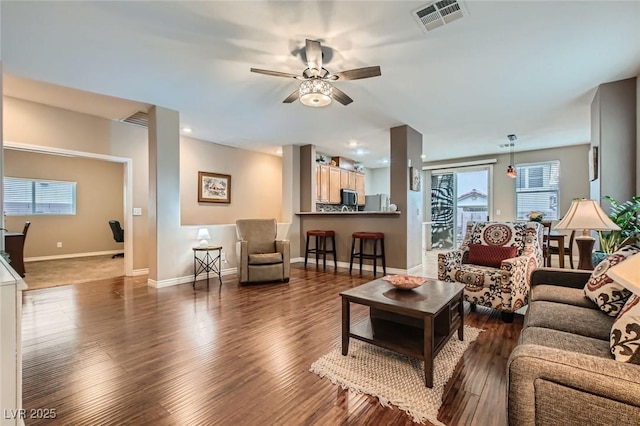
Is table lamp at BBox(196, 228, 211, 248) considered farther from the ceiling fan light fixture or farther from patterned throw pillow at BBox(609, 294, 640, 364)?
patterned throw pillow at BBox(609, 294, 640, 364)

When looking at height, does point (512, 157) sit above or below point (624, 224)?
above

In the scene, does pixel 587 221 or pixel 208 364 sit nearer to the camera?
pixel 208 364

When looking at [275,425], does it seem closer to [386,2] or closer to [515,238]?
[386,2]

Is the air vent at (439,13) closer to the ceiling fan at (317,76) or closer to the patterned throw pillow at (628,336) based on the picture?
the ceiling fan at (317,76)

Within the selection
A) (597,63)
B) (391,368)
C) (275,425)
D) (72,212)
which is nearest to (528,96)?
(597,63)

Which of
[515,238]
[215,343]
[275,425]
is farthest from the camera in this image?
[515,238]

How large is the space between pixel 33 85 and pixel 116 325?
3.12m

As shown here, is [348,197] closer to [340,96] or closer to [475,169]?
[475,169]

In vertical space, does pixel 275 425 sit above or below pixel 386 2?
below

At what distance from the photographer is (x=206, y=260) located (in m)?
4.71

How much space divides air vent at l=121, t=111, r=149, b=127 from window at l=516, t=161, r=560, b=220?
314 inches

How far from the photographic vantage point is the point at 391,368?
1.93 metres

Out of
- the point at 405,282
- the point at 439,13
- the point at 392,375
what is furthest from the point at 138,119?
the point at 392,375

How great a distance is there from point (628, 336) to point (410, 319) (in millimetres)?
1313
